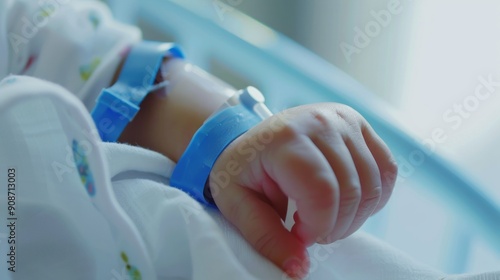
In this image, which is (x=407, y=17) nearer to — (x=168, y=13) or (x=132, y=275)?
(x=168, y=13)

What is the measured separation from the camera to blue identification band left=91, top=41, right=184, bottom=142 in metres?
0.62

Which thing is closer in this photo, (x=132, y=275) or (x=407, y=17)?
(x=132, y=275)

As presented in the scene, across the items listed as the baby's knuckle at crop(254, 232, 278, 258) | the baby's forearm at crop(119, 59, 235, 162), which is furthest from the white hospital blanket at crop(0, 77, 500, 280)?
the baby's forearm at crop(119, 59, 235, 162)

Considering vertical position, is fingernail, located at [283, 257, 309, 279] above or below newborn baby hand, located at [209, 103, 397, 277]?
below

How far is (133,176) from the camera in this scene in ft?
1.80

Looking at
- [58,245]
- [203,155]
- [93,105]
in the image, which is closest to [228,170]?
[203,155]

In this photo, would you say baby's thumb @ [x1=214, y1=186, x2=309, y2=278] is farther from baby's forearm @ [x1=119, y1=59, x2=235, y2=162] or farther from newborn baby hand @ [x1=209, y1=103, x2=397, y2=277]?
baby's forearm @ [x1=119, y1=59, x2=235, y2=162]

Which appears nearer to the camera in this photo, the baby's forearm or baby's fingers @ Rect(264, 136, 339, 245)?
baby's fingers @ Rect(264, 136, 339, 245)

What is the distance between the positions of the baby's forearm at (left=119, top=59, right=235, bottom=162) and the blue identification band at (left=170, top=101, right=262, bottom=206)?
0.22 ft

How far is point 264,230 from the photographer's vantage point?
1.52 ft

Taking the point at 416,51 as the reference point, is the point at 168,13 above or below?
below

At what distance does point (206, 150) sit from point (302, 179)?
0.12 m

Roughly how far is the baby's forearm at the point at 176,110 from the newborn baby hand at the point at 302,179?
4.6 inches

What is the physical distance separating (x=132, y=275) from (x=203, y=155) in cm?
12
